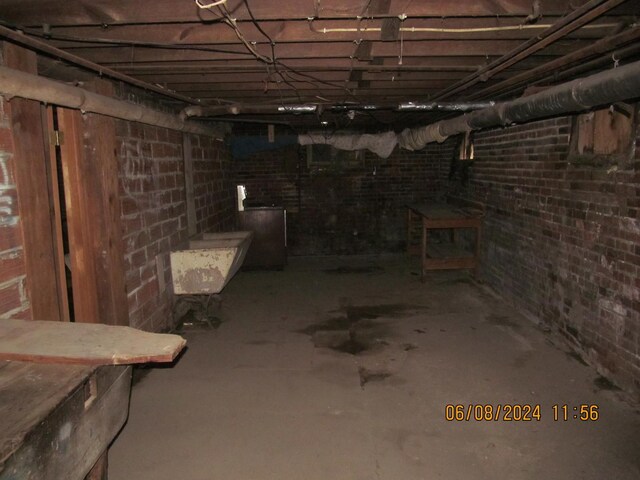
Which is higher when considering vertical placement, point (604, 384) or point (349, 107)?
point (349, 107)

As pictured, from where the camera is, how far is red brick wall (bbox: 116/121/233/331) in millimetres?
3650

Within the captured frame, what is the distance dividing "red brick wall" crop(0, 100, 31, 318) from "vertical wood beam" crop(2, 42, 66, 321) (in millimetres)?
28

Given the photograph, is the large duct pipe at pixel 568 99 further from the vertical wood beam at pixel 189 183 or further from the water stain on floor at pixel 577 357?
the vertical wood beam at pixel 189 183

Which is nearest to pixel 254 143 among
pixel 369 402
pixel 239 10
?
pixel 239 10

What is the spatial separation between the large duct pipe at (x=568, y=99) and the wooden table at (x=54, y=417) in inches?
116

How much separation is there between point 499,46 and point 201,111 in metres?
3.01

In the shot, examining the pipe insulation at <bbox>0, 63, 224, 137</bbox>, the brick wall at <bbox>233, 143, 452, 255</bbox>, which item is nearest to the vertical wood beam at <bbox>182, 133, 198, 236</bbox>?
the pipe insulation at <bbox>0, 63, 224, 137</bbox>

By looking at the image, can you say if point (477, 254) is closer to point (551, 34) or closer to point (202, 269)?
point (202, 269)

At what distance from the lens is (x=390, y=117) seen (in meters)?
6.26

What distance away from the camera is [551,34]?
97.7 inches

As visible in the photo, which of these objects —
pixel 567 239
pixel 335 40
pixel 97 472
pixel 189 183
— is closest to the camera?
pixel 97 472

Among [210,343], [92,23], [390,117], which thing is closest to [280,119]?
[390,117]
